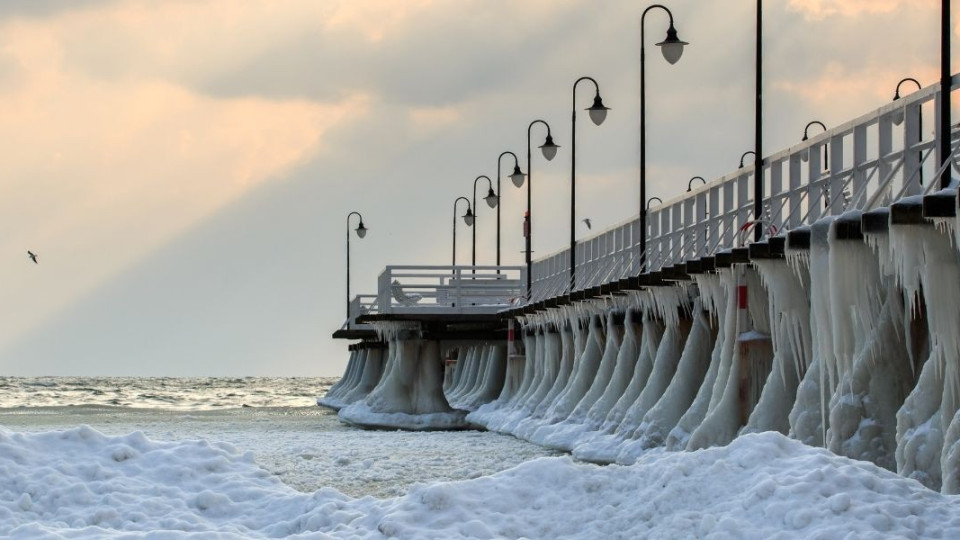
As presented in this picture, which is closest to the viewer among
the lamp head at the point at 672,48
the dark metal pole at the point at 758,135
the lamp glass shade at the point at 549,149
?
the dark metal pole at the point at 758,135

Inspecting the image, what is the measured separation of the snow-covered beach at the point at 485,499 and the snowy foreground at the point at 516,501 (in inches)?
0.7

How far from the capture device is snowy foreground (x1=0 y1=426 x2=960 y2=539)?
1394 centimetres

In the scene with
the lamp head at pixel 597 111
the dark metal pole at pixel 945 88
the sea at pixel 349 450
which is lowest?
the sea at pixel 349 450

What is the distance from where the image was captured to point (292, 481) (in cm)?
2611

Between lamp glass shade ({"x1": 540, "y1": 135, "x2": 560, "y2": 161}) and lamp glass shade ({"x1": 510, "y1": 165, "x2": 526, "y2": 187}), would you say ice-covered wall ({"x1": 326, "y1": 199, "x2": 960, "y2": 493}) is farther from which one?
lamp glass shade ({"x1": 510, "y1": 165, "x2": 526, "y2": 187})

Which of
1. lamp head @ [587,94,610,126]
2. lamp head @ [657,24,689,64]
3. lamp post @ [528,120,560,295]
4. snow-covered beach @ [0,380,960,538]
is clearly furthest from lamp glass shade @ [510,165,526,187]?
snow-covered beach @ [0,380,960,538]

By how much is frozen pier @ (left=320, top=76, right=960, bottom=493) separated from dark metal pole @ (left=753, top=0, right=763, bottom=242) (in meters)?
0.08

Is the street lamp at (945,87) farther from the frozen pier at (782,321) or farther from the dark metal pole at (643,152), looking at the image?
the dark metal pole at (643,152)

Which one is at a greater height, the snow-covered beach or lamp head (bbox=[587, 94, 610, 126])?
lamp head (bbox=[587, 94, 610, 126])

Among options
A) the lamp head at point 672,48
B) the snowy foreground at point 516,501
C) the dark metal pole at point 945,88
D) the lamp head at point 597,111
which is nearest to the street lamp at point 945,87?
the dark metal pole at point 945,88

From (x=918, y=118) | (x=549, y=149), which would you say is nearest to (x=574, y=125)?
(x=549, y=149)

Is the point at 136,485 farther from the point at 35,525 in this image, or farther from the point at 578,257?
the point at 578,257

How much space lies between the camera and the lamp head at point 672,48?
28000mm

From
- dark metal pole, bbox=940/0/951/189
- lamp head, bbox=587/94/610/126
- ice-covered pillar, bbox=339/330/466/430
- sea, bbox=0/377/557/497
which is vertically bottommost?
sea, bbox=0/377/557/497
